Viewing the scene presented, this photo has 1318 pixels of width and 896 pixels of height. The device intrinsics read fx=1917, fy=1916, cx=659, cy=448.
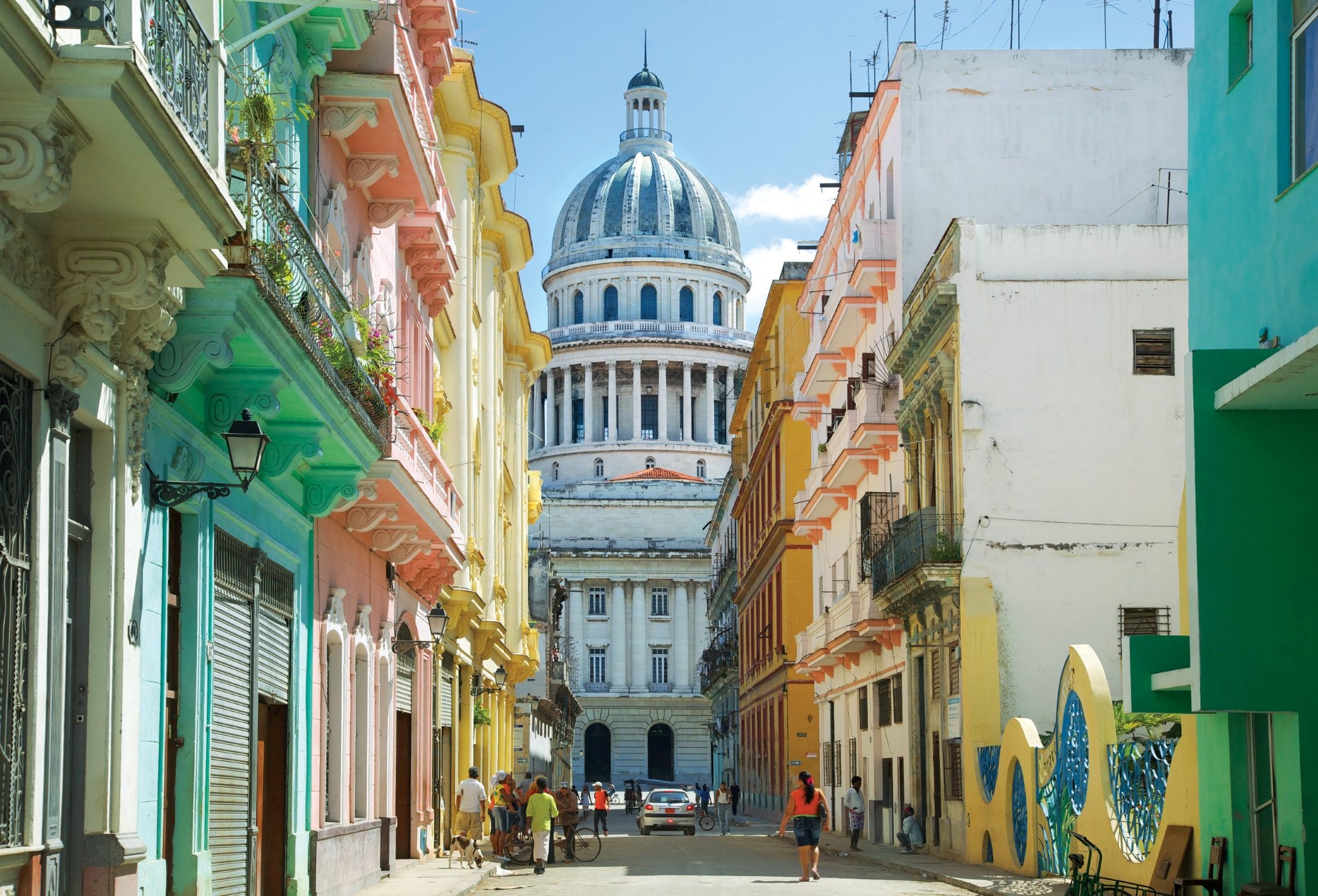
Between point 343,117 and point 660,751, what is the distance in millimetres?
102062

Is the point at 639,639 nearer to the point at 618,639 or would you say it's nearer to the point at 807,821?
the point at 618,639

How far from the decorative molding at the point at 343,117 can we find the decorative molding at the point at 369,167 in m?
1.40

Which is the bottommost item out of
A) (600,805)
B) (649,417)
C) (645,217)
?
(600,805)

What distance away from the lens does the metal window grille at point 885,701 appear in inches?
1437

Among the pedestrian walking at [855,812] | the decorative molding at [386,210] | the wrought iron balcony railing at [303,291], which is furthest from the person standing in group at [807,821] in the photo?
the wrought iron balcony railing at [303,291]

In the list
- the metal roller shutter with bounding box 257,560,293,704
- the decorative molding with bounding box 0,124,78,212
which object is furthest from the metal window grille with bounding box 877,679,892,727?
the decorative molding with bounding box 0,124,78,212

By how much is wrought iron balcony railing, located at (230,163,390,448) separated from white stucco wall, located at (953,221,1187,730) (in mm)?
13335

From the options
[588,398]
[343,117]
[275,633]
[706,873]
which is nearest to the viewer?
[275,633]

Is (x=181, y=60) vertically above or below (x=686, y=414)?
below

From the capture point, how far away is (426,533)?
2230cm

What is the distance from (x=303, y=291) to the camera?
1420 cm

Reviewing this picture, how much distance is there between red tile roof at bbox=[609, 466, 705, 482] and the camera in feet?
385

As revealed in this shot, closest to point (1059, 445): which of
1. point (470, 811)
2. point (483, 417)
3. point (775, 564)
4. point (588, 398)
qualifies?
point (470, 811)

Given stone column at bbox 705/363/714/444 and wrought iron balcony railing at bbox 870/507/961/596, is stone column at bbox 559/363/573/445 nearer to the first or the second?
stone column at bbox 705/363/714/444
